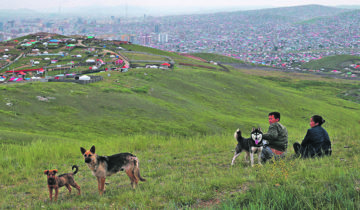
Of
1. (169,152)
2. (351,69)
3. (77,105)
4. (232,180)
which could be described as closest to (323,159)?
(232,180)

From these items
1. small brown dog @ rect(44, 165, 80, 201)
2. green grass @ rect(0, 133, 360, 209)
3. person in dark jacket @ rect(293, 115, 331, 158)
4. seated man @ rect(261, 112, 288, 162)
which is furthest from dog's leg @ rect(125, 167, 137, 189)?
person in dark jacket @ rect(293, 115, 331, 158)

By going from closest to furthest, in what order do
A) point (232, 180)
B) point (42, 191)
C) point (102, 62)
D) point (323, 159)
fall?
1. point (232, 180)
2. point (42, 191)
3. point (323, 159)
4. point (102, 62)

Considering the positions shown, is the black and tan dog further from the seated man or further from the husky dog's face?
the seated man

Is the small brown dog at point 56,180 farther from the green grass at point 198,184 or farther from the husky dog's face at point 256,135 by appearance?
the husky dog's face at point 256,135

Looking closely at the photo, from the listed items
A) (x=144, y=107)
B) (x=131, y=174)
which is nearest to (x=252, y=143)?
(x=131, y=174)

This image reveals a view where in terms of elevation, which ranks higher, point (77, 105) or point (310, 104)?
point (77, 105)

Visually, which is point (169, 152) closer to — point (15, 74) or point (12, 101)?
point (12, 101)

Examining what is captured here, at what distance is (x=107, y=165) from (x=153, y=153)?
7.92 metres

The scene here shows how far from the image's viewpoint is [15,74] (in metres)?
89.9

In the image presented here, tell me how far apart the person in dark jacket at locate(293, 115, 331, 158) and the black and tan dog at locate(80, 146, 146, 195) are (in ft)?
23.2

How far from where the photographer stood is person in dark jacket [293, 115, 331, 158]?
12.0m

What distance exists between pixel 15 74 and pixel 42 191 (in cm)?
9180

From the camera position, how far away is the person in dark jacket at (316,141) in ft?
39.4

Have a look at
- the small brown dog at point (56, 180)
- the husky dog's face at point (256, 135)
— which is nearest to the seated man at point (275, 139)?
the husky dog's face at point (256, 135)
